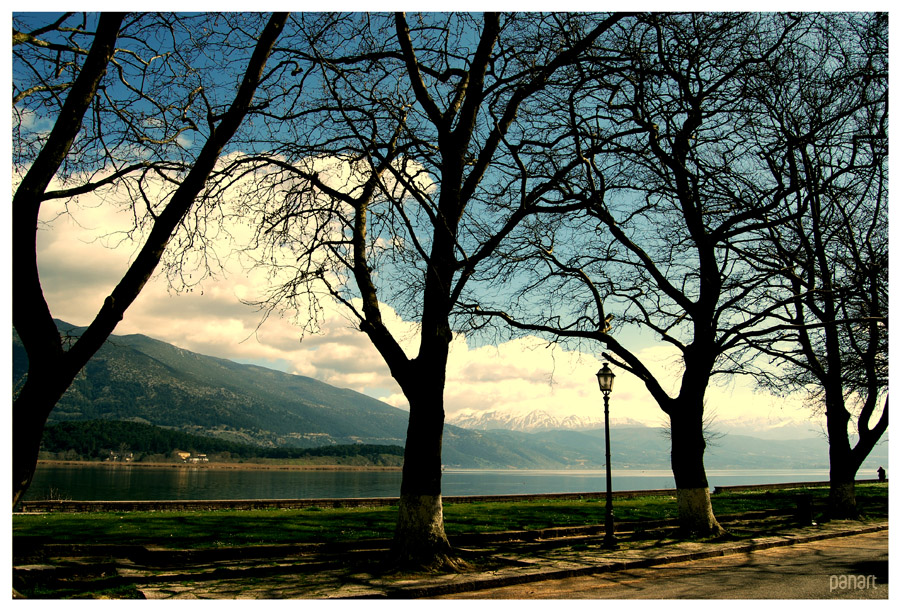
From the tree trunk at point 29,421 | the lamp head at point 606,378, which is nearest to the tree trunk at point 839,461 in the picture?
the lamp head at point 606,378

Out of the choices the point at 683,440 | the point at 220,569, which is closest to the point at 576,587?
the point at 220,569

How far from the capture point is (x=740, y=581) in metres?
10.7

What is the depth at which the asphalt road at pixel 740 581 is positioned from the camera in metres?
9.55

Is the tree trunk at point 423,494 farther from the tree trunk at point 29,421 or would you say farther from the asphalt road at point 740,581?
the tree trunk at point 29,421

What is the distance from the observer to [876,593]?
926 cm

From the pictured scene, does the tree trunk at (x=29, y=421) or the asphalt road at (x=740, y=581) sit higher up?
the tree trunk at (x=29, y=421)

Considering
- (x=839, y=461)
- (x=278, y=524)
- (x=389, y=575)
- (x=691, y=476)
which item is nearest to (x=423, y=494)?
(x=389, y=575)

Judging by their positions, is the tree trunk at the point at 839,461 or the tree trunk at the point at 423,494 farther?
the tree trunk at the point at 839,461

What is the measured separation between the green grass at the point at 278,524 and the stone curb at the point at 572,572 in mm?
3869

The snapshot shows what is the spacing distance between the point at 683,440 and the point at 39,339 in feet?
50.7

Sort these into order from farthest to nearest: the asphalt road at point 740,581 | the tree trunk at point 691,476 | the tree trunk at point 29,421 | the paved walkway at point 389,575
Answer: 1. the tree trunk at point 691,476
2. the asphalt road at point 740,581
3. the paved walkway at point 389,575
4. the tree trunk at point 29,421

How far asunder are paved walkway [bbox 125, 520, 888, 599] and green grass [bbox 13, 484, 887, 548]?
6.93 ft

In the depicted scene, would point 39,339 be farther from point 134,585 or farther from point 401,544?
point 401,544

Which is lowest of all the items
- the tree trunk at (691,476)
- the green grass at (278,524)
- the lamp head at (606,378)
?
the green grass at (278,524)
